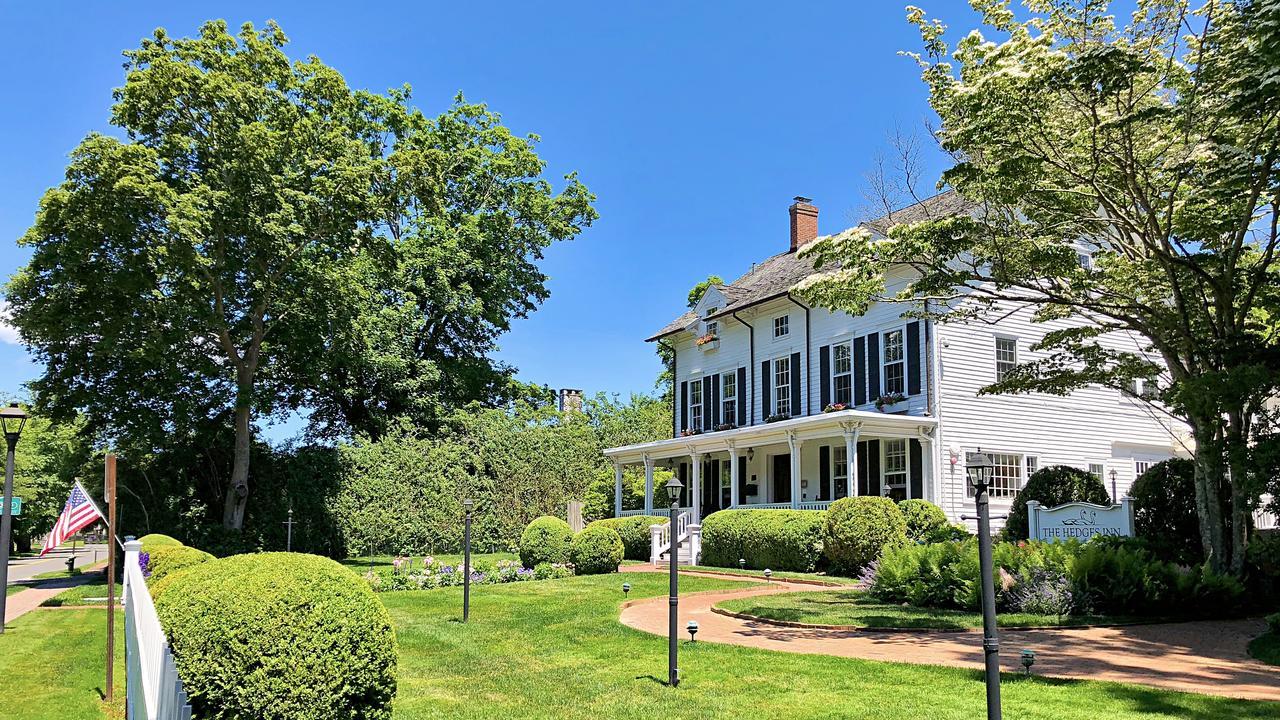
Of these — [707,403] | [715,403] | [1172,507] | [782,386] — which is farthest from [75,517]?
[707,403]

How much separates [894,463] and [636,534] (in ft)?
24.8

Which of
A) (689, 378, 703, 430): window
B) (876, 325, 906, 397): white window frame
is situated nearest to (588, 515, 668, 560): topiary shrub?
(689, 378, 703, 430): window

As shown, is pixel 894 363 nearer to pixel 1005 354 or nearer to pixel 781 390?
pixel 1005 354

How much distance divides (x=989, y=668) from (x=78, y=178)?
22.2 meters

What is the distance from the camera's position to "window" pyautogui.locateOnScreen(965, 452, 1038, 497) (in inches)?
856

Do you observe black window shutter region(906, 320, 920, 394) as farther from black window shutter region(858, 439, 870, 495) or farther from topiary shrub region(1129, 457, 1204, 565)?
topiary shrub region(1129, 457, 1204, 565)

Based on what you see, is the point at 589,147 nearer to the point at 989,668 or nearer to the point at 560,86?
the point at 560,86

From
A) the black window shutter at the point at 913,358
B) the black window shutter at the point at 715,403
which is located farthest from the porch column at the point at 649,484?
the black window shutter at the point at 913,358

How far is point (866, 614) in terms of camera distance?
1239cm

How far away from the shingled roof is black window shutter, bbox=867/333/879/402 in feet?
7.95

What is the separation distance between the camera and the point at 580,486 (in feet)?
97.2

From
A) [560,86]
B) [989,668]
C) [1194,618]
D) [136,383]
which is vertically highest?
[560,86]

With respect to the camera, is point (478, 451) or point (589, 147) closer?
point (478, 451)

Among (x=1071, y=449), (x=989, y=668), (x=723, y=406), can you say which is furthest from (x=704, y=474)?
(x=989, y=668)
